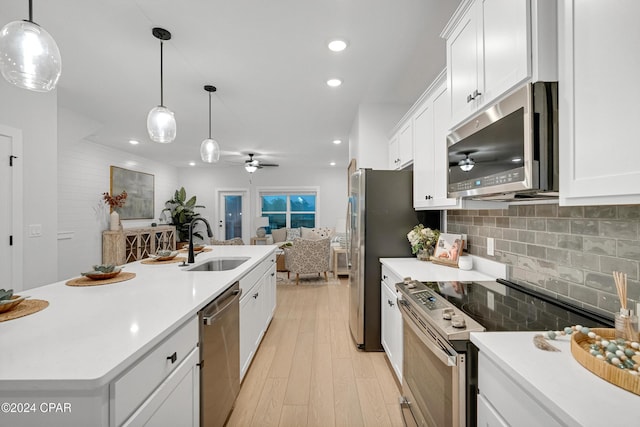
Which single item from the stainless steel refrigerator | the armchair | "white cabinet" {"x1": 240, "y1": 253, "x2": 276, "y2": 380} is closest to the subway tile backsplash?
the stainless steel refrigerator

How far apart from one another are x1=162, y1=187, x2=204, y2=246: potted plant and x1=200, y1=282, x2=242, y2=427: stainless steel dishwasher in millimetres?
6188

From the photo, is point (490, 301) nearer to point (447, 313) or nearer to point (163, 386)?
point (447, 313)

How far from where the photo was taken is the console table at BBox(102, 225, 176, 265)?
527 centimetres

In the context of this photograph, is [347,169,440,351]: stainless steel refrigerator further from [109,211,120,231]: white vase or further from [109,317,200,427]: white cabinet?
[109,211,120,231]: white vase

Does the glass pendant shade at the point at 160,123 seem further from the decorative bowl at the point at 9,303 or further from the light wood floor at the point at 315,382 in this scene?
the light wood floor at the point at 315,382

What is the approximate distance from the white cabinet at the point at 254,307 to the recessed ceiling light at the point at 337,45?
1894 millimetres

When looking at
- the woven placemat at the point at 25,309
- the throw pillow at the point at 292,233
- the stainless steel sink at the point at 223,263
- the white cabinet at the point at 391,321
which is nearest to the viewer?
the woven placemat at the point at 25,309

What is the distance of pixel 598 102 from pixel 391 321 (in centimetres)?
188

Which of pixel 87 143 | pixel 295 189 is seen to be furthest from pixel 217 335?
pixel 295 189

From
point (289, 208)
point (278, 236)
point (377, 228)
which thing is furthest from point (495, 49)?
point (289, 208)

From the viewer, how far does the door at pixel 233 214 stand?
27.5 feet

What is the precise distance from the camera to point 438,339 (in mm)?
1202

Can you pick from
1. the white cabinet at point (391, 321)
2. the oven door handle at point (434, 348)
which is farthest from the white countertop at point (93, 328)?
the white cabinet at point (391, 321)

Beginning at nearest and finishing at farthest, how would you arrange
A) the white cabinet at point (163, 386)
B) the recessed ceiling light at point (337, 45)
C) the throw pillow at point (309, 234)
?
the white cabinet at point (163, 386) < the recessed ceiling light at point (337, 45) < the throw pillow at point (309, 234)
